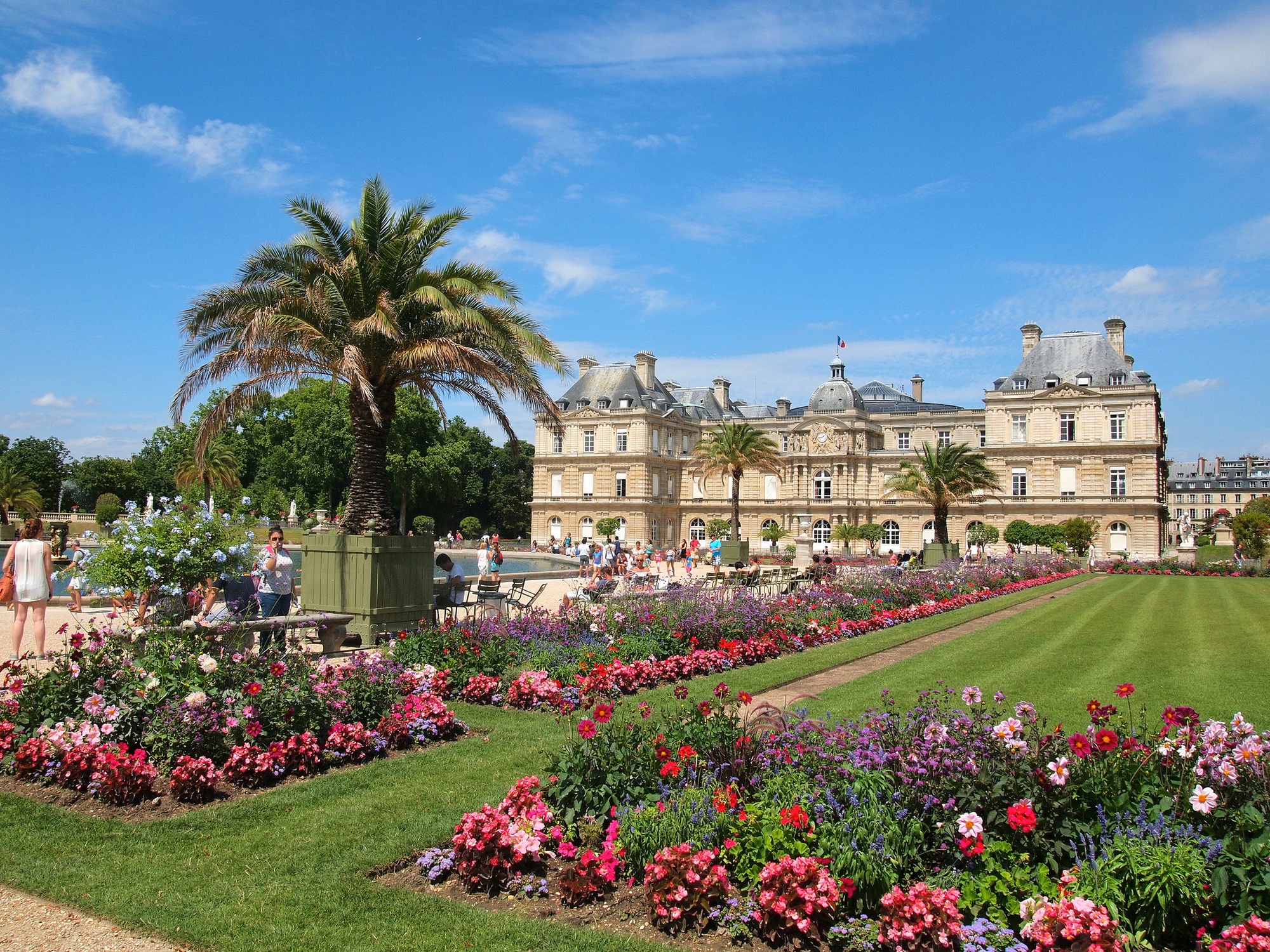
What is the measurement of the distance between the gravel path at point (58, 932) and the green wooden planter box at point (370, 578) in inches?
Answer: 310

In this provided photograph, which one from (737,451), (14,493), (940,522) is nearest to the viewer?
(940,522)

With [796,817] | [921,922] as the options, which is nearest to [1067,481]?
[796,817]

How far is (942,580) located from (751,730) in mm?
18781

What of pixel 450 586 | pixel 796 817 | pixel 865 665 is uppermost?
pixel 450 586

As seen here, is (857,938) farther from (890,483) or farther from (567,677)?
(890,483)

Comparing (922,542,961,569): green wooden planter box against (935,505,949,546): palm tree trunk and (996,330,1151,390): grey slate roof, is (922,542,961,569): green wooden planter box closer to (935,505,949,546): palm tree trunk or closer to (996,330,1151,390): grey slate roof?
(935,505,949,546): palm tree trunk

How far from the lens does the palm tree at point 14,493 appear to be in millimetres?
46500

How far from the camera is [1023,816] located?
4293mm

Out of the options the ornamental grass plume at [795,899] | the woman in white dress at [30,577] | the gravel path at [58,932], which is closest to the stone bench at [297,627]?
the woman in white dress at [30,577]

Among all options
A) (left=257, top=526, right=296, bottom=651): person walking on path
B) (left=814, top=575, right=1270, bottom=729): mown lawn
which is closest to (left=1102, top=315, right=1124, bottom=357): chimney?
(left=814, top=575, right=1270, bottom=729): mown lawn

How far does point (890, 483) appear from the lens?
1678 inches

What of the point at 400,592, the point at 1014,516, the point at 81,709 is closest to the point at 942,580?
the point at 400,592

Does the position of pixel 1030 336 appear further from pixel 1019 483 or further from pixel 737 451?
pixel 737 451

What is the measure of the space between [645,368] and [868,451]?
54.8 ft
